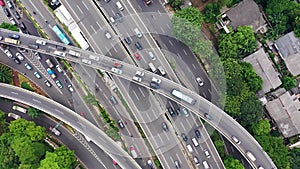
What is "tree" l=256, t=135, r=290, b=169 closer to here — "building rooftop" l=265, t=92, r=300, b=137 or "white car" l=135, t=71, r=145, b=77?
"building rooftop" l=265, t=92, r=300, b=137

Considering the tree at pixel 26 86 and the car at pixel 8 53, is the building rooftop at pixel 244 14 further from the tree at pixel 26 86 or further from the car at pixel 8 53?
the car at pixel 8 53

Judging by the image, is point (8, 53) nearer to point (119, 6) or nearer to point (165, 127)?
point (119, 6)

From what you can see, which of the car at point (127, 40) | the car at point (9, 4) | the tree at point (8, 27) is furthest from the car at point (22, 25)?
the car at point (127, 40)

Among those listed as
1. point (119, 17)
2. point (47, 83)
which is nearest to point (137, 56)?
point (119, 17)

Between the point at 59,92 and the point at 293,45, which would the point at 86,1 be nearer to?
the point at 59,92

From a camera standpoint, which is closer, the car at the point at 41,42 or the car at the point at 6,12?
the car at the point at 41,42

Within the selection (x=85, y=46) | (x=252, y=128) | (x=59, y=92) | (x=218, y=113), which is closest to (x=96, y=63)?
(x=85, y=46)

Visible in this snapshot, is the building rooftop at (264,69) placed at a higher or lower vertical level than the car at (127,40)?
lower
